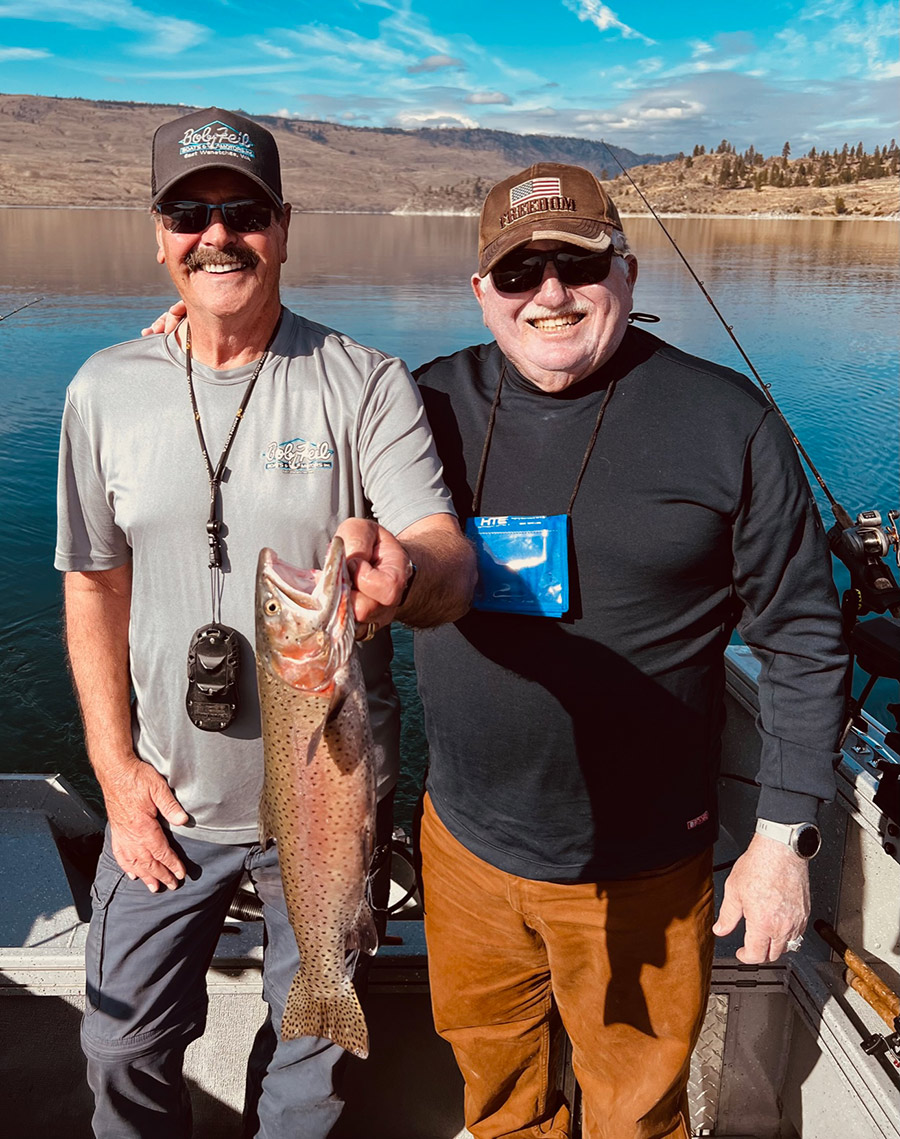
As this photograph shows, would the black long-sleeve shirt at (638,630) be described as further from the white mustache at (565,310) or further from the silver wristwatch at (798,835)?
the white mustache at (565,310)

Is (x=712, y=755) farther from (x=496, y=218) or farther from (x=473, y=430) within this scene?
(x=496, y=218)

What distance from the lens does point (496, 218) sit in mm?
2639

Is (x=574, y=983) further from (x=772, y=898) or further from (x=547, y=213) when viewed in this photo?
(x=547, y=213)

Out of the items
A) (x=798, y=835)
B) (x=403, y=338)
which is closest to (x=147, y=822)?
(x=798, y=835)

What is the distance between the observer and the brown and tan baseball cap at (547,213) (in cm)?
250

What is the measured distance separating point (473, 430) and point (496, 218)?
2.08 ft

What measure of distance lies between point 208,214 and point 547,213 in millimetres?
937

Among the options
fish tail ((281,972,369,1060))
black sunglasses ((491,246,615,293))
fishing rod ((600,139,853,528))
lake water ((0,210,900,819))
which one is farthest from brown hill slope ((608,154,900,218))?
fish tail ((281,972,369,1060))

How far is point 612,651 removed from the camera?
2473mm

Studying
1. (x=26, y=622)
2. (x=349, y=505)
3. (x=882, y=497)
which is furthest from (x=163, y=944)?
(x=882, y=497)

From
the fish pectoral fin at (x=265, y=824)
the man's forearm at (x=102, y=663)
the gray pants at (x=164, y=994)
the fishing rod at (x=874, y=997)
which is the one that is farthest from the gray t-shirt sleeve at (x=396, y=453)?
the fishing rod at (x=874, y=997)

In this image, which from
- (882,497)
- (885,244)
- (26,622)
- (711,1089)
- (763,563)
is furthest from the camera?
(885,244)

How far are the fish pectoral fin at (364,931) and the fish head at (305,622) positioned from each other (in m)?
0.61

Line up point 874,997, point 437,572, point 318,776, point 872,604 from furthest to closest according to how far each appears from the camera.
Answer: point 872,604
point 874,997
point 437,572
point 318,776
